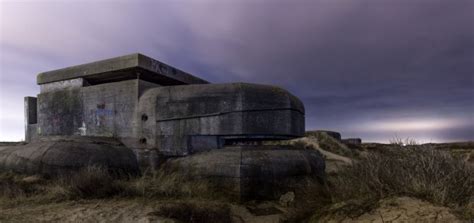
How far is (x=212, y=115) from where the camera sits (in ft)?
18.2

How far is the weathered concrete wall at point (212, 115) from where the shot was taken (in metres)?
5.46

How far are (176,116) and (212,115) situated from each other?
691mm

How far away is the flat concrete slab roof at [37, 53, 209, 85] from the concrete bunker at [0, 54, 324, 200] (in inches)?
0.8

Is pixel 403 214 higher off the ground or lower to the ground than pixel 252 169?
lower

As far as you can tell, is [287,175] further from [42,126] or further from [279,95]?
[42,126]

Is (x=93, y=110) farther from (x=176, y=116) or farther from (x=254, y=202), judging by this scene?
(x=254, y=202)

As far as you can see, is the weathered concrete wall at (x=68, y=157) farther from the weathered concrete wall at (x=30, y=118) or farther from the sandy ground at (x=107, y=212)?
the weathered concrete wall at (x=30, y=118)

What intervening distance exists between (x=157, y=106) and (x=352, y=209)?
12.5 ft

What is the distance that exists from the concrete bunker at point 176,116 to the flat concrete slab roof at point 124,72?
0.02 metres

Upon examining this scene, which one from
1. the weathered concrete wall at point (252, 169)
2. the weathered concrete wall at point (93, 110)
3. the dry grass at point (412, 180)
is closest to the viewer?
the dry grass at point (412, 180)

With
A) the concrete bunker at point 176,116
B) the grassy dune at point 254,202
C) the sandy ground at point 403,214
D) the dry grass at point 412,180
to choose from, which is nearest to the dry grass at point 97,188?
the grassy dune at point 254,202

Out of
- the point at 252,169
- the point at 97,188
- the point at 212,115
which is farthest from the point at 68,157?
the point at 252,169

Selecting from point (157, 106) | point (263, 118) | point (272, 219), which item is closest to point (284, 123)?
point (263, 118)

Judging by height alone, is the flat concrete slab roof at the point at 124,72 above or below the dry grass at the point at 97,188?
above
